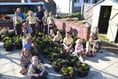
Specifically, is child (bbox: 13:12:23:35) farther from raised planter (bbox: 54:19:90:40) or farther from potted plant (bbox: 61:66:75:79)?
potted plant (bbox: 61:66:75:79)

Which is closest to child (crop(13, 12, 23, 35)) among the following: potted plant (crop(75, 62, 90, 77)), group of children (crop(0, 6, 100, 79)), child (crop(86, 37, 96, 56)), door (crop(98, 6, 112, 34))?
group of children (crop(0, 6, 100, 79))

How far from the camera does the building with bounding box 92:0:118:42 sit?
9969 millimetres

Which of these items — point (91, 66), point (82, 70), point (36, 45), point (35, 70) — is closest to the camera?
point (35, 70)

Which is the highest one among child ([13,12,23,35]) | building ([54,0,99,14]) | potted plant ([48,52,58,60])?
building ([54,0,99,14])

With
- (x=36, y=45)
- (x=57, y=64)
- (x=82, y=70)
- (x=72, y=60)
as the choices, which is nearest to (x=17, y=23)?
(x=36, y=45)

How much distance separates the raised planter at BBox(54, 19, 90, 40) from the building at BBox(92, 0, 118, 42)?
2.31m

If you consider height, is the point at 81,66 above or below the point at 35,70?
below

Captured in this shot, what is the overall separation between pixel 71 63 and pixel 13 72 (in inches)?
85.3

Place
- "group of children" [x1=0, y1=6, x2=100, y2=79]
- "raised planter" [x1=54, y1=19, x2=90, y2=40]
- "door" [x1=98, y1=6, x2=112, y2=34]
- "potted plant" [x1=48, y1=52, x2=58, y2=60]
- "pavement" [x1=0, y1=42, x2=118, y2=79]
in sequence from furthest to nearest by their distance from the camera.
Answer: "door" [x1=98, y1=6, x2=112, y2=34]
"raised planter" [x1=54, y1=19, x2=90, y2=40]
"potted plant" [x1=48, y1=52, x2=58, y2=60]
"pavement" [x1=0, y1=42, x2=118, y2=79]
"group of children" [x1=0, y1=6, x2=100, y2=79]

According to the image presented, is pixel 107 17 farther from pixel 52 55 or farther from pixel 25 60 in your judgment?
pixel 25 60

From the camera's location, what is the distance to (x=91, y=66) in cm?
662

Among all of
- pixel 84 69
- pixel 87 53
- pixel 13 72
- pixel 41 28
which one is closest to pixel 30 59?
pixel 13 72

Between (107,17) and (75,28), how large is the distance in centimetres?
377

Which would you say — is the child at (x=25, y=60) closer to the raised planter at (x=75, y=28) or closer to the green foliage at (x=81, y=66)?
the green foliage at (x=81, y=66)
